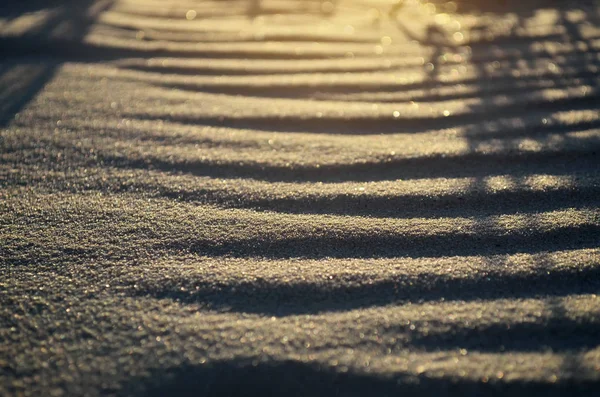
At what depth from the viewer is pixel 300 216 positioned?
1564mm

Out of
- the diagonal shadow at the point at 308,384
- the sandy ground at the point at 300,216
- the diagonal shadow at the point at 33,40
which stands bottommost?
the diagonal shadow at the point at 308,384

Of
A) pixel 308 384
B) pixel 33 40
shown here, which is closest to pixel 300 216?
pixel 308 384

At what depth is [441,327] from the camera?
119 centimetres

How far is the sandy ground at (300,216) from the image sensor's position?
1.12 meters

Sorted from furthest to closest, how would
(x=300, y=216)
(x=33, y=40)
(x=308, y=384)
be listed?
(x=33, y=40) < (x=300, y=216) < (x=308, y=384)

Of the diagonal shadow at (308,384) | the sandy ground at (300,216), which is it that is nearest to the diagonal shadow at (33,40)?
the sandy ground at (300,216)

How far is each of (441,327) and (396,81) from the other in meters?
1.51

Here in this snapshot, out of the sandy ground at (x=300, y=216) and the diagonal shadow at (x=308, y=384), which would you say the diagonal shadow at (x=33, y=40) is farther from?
the diagonal shadow at (x=308, y=384)

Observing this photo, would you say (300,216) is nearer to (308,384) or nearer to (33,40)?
(308,384)

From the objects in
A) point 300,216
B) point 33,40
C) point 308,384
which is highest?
point 33,40

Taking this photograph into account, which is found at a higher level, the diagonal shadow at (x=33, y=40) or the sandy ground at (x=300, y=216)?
the diagonal shadow at (x=33, y=40)

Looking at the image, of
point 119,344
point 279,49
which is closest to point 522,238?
point 119,344

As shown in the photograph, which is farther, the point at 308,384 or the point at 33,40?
the point at 33,40

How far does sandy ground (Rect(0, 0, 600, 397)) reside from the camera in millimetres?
1119
